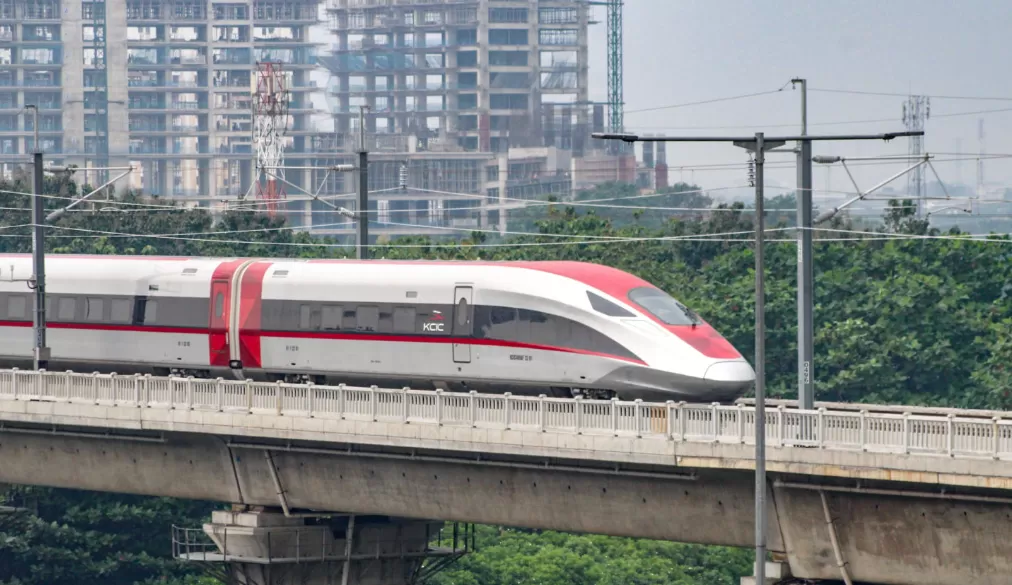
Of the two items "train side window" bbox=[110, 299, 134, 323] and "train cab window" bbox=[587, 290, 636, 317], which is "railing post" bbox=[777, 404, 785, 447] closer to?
"train cab window" bbox=[587, 290, 636, 317]

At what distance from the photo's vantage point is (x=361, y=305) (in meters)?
47.6

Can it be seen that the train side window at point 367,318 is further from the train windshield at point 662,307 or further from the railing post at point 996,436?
the railing post at point 996,436

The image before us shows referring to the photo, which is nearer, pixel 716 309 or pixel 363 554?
pixel 363 554

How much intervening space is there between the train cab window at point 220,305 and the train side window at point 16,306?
7.07 meters

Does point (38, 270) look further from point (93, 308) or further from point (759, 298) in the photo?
point (759, 298)

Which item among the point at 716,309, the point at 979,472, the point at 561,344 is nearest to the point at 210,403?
the point at 561,344

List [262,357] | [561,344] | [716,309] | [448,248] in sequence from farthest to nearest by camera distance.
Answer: [448,248] → [716,309] → [262,357] → [561,344]

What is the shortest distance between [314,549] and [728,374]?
1171 cm

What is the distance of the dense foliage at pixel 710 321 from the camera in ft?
227

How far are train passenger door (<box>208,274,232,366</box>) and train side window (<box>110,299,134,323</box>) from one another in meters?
3.22

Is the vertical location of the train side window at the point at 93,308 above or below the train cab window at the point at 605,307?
below

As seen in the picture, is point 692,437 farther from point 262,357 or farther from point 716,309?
point 716,309

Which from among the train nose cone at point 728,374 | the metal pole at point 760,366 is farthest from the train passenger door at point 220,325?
the metal pole at point 760,366

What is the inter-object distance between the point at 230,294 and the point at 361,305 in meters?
4.59
